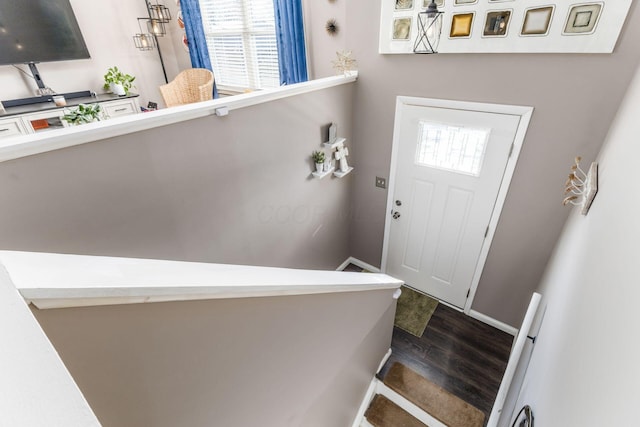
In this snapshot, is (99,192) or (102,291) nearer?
(102,291)

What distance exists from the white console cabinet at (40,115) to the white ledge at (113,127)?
214 cm

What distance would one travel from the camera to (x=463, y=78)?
226 centimetres

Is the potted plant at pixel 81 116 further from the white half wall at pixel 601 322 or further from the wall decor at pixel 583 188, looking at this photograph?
the wall decor at pixel 583 188

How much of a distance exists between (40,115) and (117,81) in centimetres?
110

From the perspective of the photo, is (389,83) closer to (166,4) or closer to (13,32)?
(166,4)

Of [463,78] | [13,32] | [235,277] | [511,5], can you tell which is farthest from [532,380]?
[13,32]

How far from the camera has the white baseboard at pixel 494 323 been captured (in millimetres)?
2856

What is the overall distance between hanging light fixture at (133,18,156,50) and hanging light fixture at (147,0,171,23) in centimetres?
22

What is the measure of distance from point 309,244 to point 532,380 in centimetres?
205

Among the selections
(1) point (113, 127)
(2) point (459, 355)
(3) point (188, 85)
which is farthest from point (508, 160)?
(3) point (188, 85)

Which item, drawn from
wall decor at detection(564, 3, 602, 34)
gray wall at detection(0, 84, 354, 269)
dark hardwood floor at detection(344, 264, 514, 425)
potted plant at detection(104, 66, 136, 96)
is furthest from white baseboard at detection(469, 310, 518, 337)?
potted plant at detection(104, 66, 136, 96)

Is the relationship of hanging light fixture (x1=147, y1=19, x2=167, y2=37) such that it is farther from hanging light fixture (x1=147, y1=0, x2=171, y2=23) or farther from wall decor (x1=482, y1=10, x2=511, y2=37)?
wall decor (x1=482, y1=10, x2=511, y2=37)

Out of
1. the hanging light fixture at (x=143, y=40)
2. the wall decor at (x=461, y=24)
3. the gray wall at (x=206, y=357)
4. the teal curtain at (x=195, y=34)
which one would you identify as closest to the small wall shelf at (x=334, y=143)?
the wall decor at (x=461, y=24)

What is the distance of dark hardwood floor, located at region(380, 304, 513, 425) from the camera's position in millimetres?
2439
